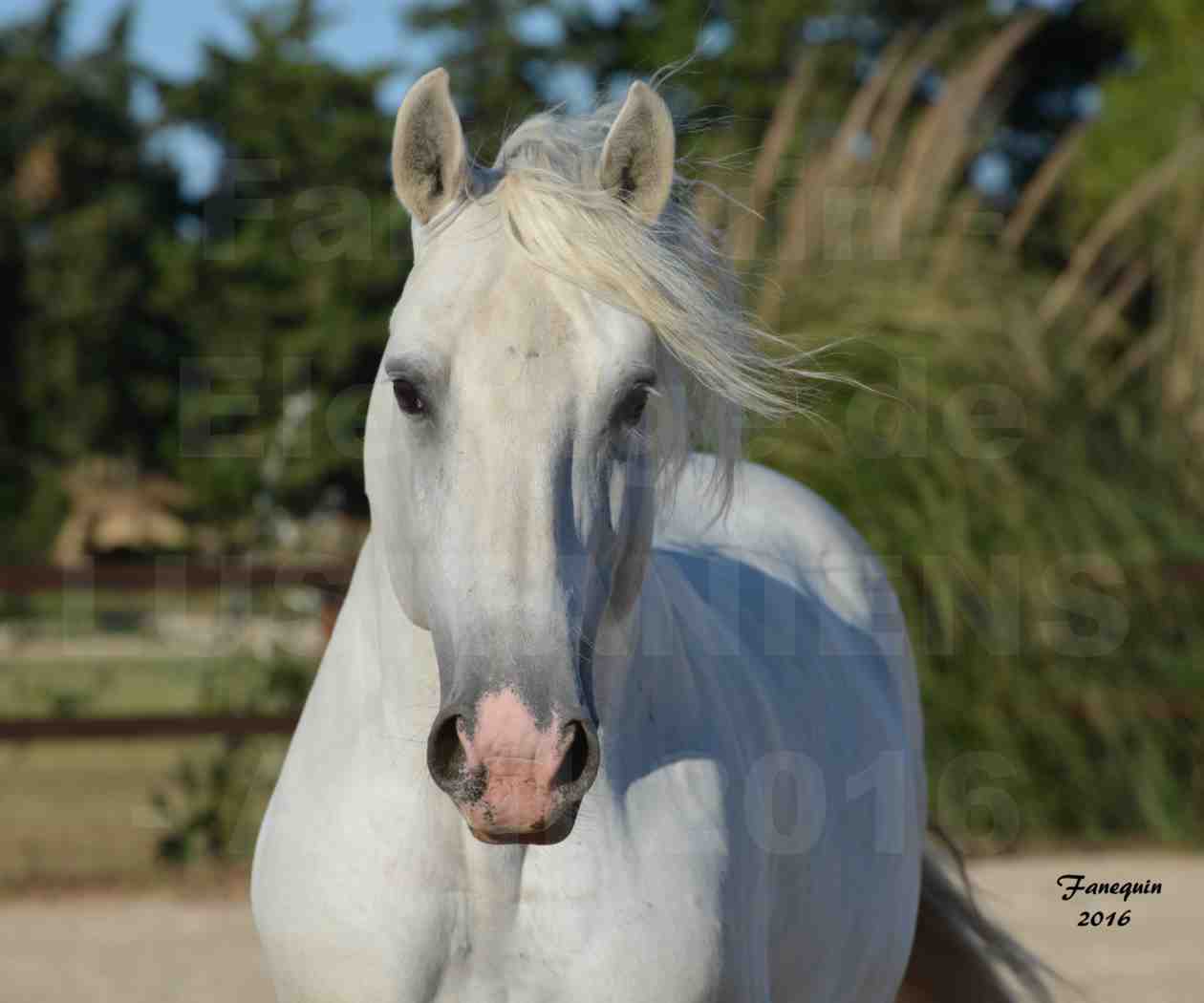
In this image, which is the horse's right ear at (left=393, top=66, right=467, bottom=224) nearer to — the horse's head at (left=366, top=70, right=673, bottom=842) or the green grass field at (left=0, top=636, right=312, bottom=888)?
the horse's head at (left=366, top=70, right=673, bottom=842)

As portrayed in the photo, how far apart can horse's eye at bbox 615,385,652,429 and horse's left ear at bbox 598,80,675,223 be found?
0.85ft

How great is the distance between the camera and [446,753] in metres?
1.78

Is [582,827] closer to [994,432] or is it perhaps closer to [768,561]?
[768,561]

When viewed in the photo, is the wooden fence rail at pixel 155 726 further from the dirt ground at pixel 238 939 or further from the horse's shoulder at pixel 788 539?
the horse's shoulder at pixel 788 539

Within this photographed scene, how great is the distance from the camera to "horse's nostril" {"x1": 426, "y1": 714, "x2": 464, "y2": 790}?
1764 mm

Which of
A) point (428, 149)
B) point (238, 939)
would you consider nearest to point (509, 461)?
point (428, 149)

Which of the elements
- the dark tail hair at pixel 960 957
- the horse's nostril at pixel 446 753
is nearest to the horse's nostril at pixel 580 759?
A: the horse's nostril at pixel 446 753

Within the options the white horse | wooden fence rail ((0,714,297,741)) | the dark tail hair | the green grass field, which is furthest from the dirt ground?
the white horse

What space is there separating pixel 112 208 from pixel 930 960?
26.0 m

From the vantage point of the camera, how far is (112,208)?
1071 inches

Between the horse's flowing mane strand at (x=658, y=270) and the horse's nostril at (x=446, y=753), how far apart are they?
497mm

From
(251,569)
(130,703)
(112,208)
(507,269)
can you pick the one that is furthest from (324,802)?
(112,208)

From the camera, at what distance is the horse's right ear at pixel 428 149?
202 cm

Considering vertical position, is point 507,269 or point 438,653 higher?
point 507,269
